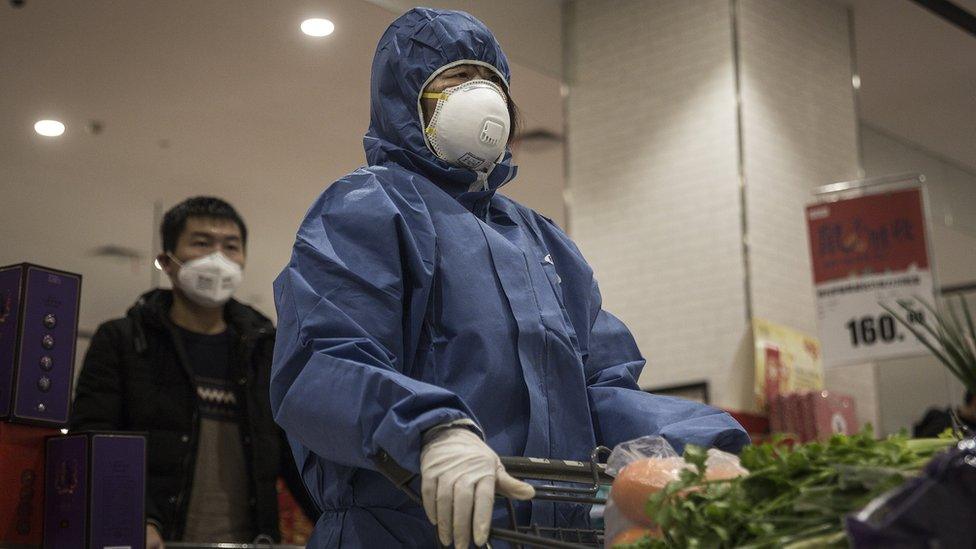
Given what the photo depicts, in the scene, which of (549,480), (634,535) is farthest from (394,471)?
(634,535)

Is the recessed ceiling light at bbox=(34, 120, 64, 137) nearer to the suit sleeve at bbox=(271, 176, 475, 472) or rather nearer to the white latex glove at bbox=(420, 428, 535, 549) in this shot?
the suit sleeve at bbox=(271, 176, 475, 472)

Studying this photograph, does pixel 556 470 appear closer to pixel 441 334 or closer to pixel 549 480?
pixel 549 480

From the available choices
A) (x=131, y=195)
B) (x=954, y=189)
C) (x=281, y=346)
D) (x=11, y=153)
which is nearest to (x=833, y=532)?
(x=281, y=346)

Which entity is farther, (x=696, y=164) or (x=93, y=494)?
(x=696, y=164)

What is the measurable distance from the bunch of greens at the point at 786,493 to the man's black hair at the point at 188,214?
3.44 meters

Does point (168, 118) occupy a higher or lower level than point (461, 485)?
higher

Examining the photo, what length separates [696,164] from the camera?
24.7ft

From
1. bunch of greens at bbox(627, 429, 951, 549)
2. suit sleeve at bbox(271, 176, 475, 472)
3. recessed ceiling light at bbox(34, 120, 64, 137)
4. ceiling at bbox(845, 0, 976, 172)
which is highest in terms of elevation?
ceiling at bbox(845, 0, 976, 172)

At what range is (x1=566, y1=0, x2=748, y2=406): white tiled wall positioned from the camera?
7293 mm

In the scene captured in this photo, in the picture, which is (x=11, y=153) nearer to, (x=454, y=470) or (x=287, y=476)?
(x=287, y=476)

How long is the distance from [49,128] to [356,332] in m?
4.77

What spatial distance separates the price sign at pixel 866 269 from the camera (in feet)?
23.3

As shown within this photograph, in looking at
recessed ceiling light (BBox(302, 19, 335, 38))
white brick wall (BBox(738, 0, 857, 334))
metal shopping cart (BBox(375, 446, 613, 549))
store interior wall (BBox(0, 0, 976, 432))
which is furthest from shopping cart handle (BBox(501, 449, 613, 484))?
recessed ceiling light (BBox(302, 19, 335, 38))

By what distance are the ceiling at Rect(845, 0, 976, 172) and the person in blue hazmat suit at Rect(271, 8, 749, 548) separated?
21.4ft
